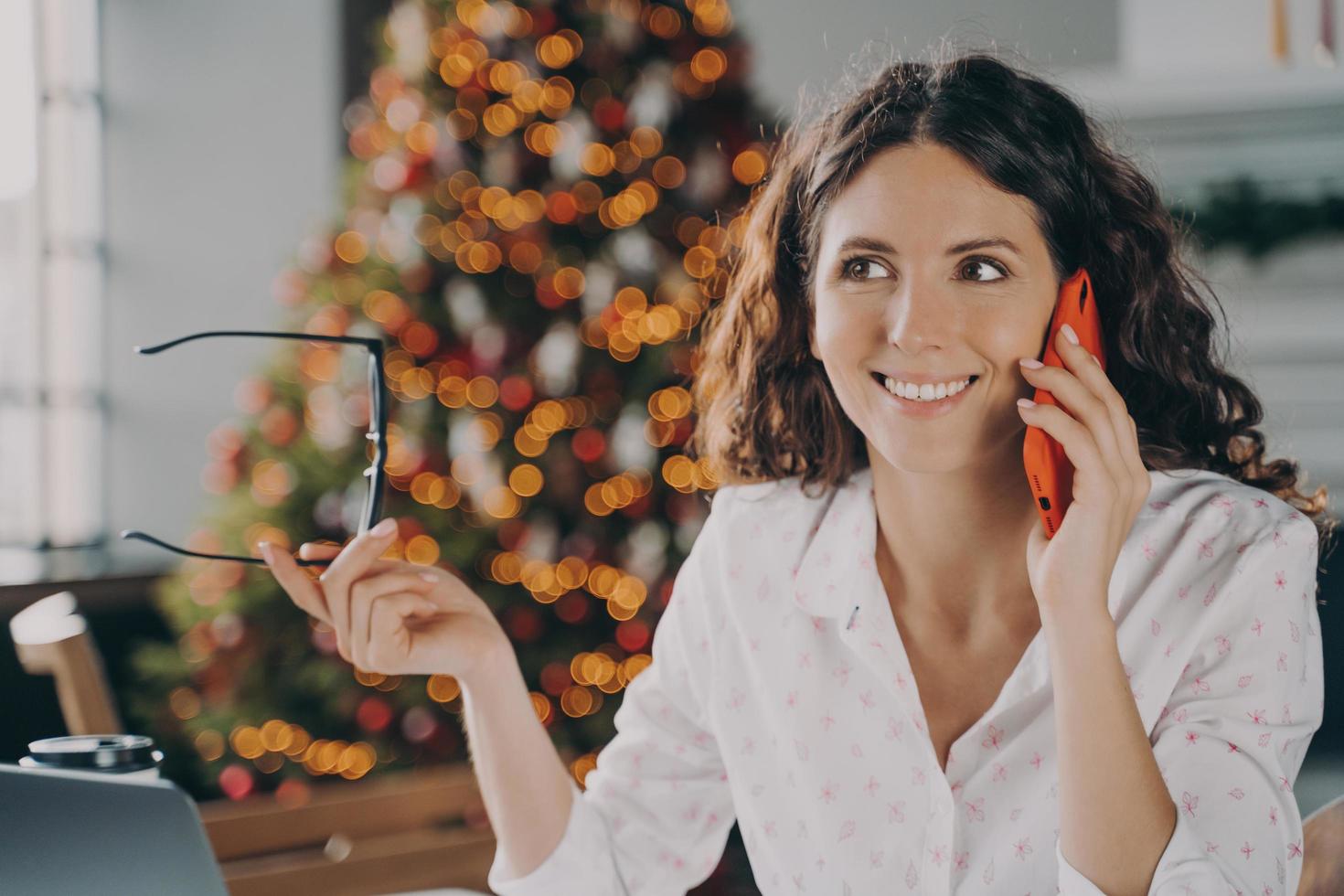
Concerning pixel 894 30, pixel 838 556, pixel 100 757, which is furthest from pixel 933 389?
pixel 894 30

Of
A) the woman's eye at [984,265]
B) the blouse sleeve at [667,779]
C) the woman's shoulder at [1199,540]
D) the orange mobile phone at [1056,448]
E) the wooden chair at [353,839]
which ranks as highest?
the woman's eye at [984,265]

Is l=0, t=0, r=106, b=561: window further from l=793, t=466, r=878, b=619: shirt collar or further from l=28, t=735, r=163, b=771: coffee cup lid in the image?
l=28, t=735, r=163, b=771: coffee cup lid

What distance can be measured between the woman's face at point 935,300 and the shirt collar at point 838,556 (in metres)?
0.16

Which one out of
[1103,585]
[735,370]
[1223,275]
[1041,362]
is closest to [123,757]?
[1103,585]

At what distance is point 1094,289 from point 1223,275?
253 centimetres

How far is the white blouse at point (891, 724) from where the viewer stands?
3.24ft

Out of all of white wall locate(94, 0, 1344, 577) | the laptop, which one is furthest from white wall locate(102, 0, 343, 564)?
the laptop

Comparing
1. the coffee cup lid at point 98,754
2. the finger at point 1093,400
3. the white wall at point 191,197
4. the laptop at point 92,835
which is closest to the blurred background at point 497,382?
the white wall at point 191,197

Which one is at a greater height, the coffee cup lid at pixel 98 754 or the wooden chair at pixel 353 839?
the coffee cup lid at pixel 98 754

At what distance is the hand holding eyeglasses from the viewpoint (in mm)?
970

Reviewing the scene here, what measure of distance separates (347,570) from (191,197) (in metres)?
3.23

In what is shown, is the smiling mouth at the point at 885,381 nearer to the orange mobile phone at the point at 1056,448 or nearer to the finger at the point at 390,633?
the orange mobile phone at the point at 1056,448

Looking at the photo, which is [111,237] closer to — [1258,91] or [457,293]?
[457,293]

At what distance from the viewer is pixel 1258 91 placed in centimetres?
347
